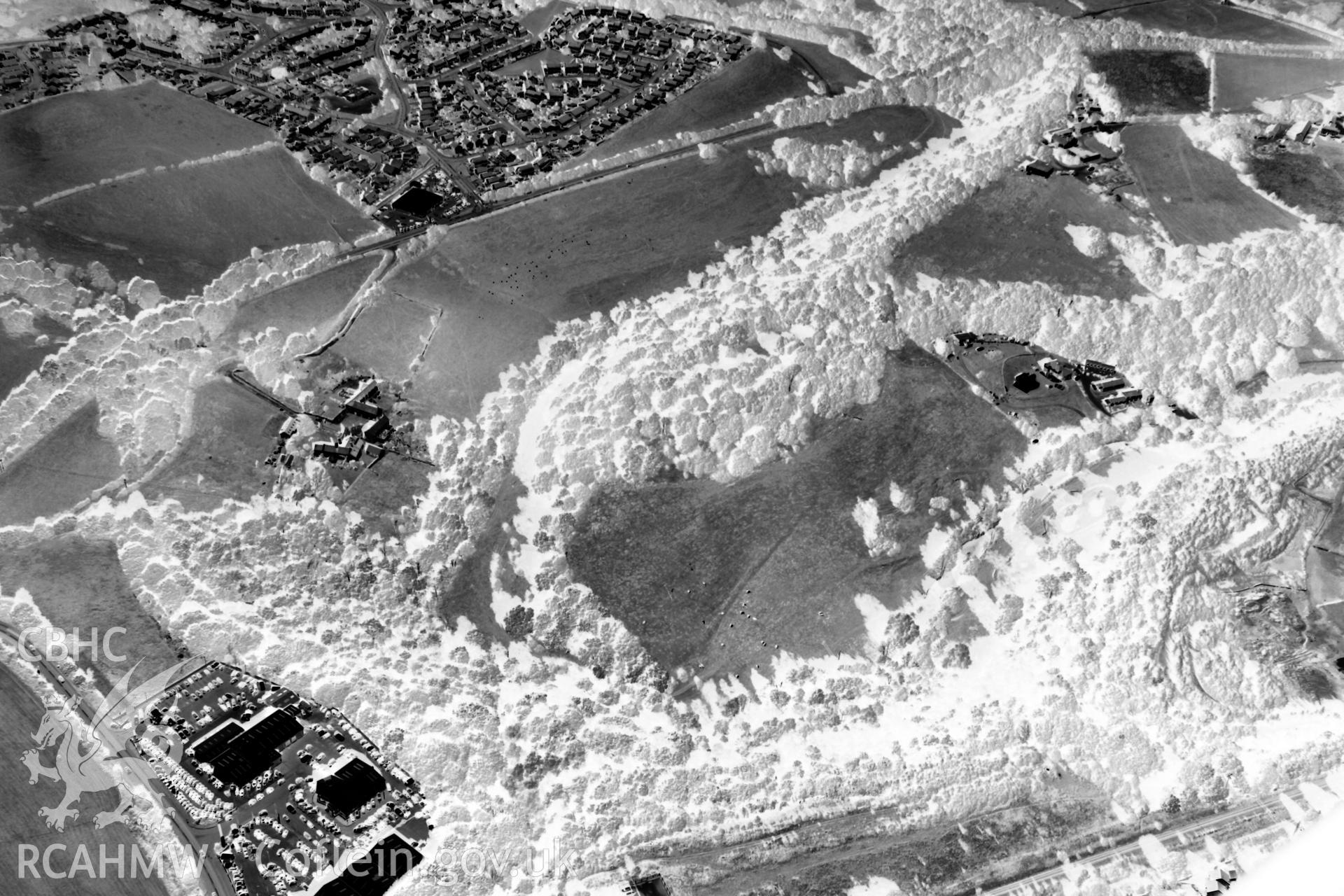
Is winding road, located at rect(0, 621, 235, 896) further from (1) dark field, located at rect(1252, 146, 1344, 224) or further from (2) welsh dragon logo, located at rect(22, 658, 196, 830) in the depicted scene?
(1) dark field, located at rect(1252, 146, 1344, 224)

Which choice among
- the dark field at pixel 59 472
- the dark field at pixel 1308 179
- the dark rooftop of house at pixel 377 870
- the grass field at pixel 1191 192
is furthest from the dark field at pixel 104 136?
the dark field at pixel 1308 179

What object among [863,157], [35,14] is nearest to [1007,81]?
[863,157]

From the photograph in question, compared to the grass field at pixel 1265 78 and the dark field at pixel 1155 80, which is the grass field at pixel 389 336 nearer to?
the dark field at pixel 1155 80

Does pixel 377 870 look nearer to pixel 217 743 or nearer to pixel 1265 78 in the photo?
pixel 217 743

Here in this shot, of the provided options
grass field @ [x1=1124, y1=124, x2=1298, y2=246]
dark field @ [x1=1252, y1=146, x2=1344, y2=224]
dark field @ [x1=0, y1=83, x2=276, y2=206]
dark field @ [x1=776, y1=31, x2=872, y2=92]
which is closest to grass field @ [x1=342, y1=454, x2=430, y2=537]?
dark field @ [x1=0, y1=83, x2=276, y2=206]

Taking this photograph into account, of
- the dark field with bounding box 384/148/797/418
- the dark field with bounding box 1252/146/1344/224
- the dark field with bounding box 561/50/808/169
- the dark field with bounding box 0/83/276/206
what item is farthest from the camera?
the dark field with bounding box 561/50/808/169
